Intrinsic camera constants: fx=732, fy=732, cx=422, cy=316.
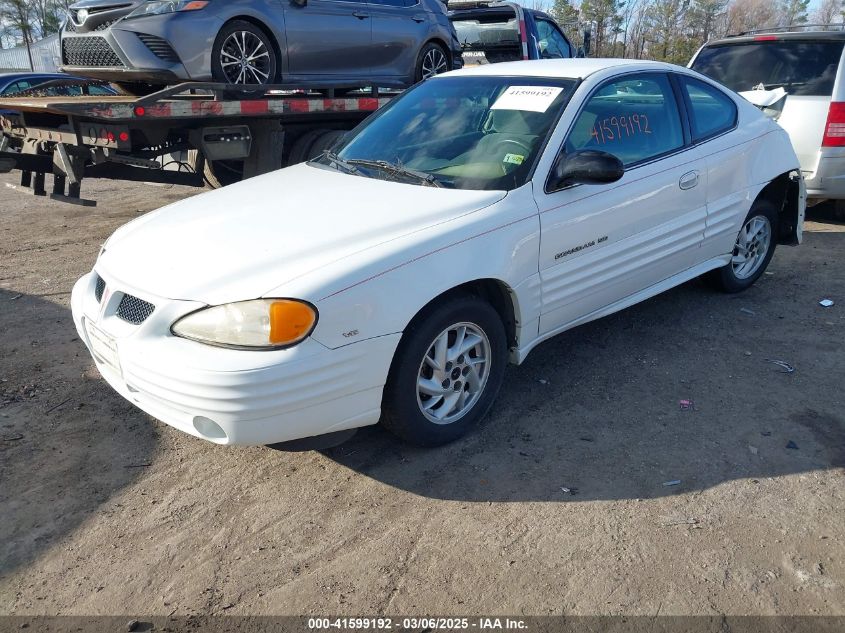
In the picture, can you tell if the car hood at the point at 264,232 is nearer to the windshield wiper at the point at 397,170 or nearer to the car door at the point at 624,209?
the windshield wiper at the point at 397,170

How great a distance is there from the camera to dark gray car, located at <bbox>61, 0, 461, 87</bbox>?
6039mm

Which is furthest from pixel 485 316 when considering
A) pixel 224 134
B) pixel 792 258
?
pixel 792 258

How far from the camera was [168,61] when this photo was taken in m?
6.12

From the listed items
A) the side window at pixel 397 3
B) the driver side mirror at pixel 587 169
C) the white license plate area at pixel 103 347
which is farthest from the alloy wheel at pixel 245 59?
the driver side mirror at pixel 587 169

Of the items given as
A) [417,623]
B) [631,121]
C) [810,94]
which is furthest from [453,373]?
[810,94]

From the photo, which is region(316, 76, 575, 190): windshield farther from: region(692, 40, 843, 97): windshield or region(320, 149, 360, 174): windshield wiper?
region(692, 40, 843, 97): windshield

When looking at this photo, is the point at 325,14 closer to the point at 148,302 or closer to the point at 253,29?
the point at 253,29

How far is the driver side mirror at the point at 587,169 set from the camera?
3510mm

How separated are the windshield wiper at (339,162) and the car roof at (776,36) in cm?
535

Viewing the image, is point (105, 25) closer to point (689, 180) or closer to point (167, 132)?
point (167, 132)

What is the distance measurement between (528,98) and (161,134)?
10.5ft

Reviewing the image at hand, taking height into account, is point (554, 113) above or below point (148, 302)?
above

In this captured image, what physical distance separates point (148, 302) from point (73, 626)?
48.3 inches

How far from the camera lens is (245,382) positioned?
2.70 m
